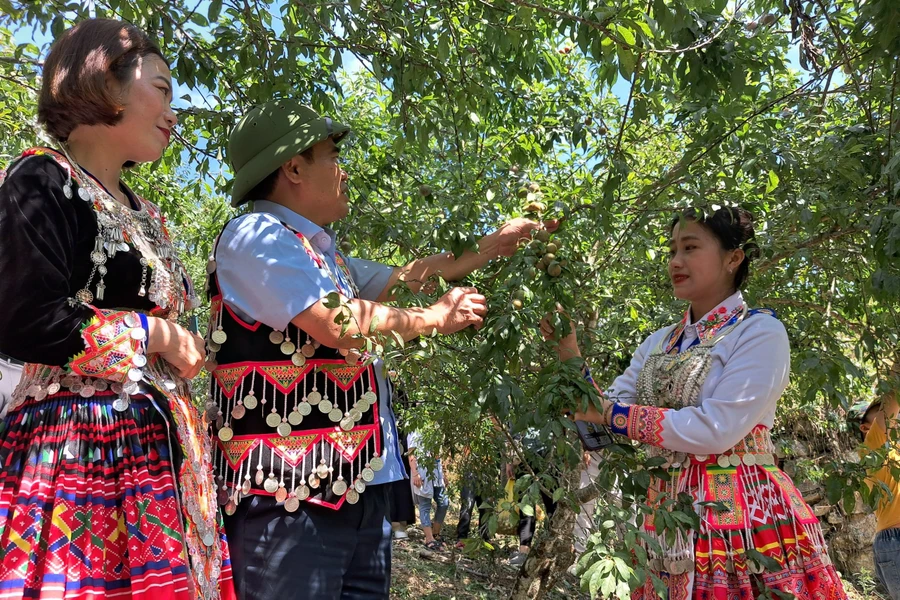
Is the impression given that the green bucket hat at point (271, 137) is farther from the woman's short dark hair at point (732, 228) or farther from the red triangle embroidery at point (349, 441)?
the woman's short dark hair at point (732, 228)

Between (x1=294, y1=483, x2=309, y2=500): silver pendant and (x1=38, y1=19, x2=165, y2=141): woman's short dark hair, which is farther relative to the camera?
(x1=294, y1=483, x2=309, y2=500): silver pendant

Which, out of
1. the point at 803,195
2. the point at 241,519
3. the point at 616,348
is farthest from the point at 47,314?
the point at 616,348

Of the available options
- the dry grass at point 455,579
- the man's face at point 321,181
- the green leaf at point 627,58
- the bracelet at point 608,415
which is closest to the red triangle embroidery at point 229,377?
the man's face at point 321,181

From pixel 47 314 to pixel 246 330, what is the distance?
1.60 feet

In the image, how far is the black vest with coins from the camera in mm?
1673

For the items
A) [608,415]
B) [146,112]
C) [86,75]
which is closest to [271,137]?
[146,112]

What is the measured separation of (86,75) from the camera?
1529 millimetres

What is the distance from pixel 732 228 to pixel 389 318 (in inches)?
52.7

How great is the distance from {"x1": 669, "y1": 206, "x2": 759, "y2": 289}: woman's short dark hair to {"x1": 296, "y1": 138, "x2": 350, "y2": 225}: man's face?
1.16 m

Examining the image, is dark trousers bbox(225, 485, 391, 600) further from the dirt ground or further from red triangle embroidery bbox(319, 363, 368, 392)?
the dirt ground

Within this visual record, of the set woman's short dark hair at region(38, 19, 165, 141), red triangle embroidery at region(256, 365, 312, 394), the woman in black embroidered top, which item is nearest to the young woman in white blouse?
red triangle embroidery at region(256, 365, 312, 394)

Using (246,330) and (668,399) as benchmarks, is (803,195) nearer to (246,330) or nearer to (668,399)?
(668,399)

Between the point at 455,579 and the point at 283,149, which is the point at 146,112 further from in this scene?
the point at 455,579

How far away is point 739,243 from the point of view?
8.12ft
